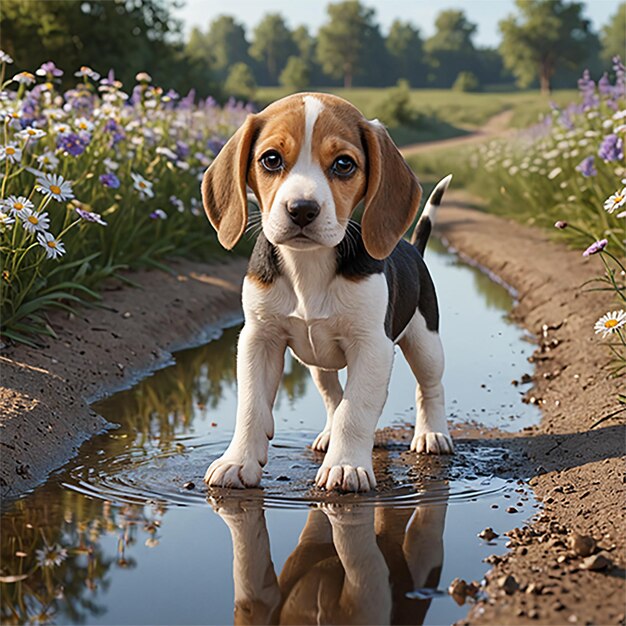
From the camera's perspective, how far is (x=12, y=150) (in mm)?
5551

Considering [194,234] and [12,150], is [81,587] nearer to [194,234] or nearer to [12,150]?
[12,150]

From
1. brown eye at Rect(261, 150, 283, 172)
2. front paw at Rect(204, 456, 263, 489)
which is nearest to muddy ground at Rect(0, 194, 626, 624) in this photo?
front paw at Rect(204, 456, 263, 489)

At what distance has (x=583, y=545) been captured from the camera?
11.0 feet

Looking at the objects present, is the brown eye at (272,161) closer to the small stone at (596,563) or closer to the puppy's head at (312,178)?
the puppy's head at (312,178)

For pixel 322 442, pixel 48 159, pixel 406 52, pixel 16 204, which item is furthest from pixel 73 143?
pixel 406 52

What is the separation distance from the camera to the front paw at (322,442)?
496cm

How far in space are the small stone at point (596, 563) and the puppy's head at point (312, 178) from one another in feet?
4.72

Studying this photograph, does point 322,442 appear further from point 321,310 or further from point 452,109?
point 452,109

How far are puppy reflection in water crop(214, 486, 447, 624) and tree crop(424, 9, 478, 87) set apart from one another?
79570mm

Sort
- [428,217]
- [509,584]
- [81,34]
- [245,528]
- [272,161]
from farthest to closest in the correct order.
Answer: [81,34], [428,217], [272,161], [245,528], [509,584]

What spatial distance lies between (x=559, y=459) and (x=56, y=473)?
7.29 ft

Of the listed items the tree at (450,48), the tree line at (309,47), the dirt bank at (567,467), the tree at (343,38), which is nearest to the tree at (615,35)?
the tree line at (309,47)

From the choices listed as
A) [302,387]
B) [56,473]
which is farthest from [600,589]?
[302,387]

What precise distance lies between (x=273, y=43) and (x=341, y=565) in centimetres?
8094
